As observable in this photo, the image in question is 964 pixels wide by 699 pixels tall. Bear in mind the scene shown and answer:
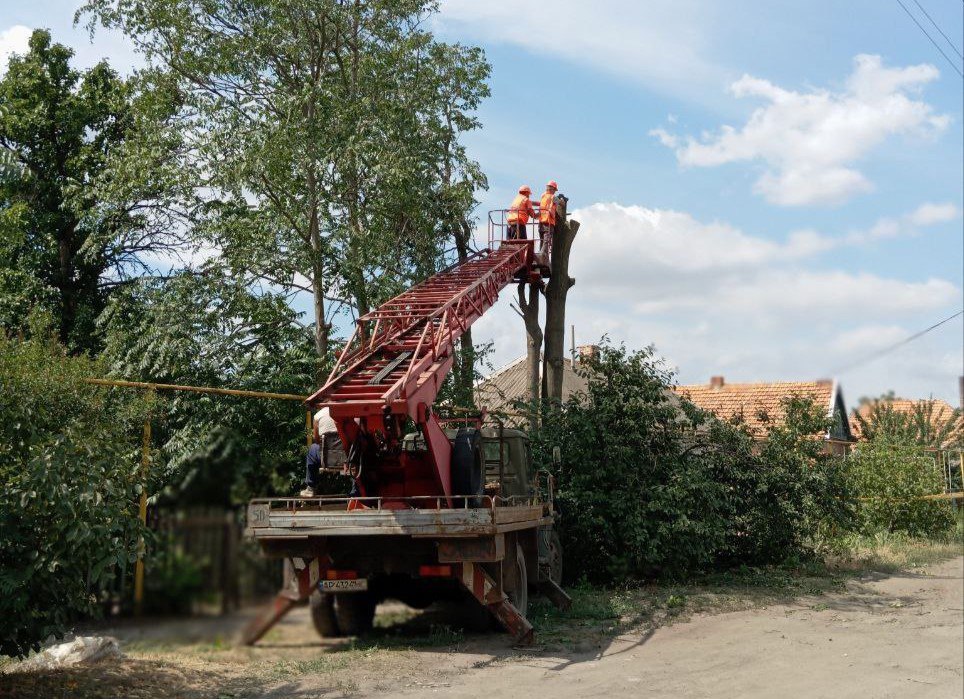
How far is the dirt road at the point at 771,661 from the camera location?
8656mm

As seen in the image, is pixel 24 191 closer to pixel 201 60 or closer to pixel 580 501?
pixel 201 60

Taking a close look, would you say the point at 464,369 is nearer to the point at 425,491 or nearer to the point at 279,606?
the point at 425,491

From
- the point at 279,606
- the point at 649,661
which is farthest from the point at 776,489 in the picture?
the point at 279,606

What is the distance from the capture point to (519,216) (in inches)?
771

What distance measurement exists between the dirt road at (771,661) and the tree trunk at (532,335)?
22.0ft

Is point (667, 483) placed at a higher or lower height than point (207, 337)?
lower

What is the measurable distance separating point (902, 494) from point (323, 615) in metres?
23.0

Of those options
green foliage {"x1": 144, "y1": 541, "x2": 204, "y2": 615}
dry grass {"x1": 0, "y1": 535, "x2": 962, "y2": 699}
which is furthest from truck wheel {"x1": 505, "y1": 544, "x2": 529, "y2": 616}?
green foliage {"x1": 144, "y1": 541, "x2": 204, "y2": 615}

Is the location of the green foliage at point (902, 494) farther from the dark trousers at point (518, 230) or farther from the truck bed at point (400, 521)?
the truck bed at point (400, 521)

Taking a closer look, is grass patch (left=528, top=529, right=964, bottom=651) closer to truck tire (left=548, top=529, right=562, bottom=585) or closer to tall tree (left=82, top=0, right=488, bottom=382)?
truck tire (left=548, top=529, right=562, bottom=585)

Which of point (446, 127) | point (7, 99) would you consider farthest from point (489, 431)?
point (7, 99)

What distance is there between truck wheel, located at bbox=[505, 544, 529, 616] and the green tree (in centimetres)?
1210

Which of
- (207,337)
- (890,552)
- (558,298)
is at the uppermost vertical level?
(558,298)

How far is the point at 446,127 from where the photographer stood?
72.4 ft
